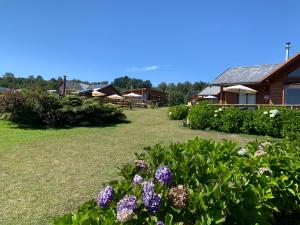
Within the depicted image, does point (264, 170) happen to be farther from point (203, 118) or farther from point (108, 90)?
point (108, 90)

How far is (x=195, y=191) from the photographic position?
2.88m

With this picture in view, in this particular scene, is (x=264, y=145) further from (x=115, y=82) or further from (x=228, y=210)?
(x=115, y=82)

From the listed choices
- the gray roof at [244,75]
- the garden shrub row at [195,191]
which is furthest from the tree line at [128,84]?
the garden shrub row at [195,191]

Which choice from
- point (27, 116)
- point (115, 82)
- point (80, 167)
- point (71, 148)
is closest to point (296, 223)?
point (80, 167)

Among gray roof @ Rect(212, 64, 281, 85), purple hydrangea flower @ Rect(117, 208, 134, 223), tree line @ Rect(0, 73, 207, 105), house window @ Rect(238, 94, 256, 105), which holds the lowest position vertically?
purple hydrangea flower @ Rect(117, 208, 134, 223)

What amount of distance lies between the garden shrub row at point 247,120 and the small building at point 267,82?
6.32 metres

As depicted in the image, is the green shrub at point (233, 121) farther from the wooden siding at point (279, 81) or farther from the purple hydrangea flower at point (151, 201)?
the purple hydrangea flower at point (151, 201)

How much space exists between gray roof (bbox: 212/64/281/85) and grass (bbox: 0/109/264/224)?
11367 mm

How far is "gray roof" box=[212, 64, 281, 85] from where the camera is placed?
78.7 feet

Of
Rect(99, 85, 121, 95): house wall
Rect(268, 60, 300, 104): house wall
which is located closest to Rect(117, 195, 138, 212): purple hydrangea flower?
Rect(268, 60, 300, 104): house wall

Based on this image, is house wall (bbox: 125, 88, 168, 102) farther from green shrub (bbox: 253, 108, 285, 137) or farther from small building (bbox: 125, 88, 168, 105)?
green shrub (bbox: 253, 108, 285, 137)

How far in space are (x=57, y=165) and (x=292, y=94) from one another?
16072 millimetres

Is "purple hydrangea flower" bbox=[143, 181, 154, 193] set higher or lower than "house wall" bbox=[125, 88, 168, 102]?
lower

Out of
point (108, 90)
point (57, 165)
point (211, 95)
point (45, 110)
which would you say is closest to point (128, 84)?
point (108, 90)
